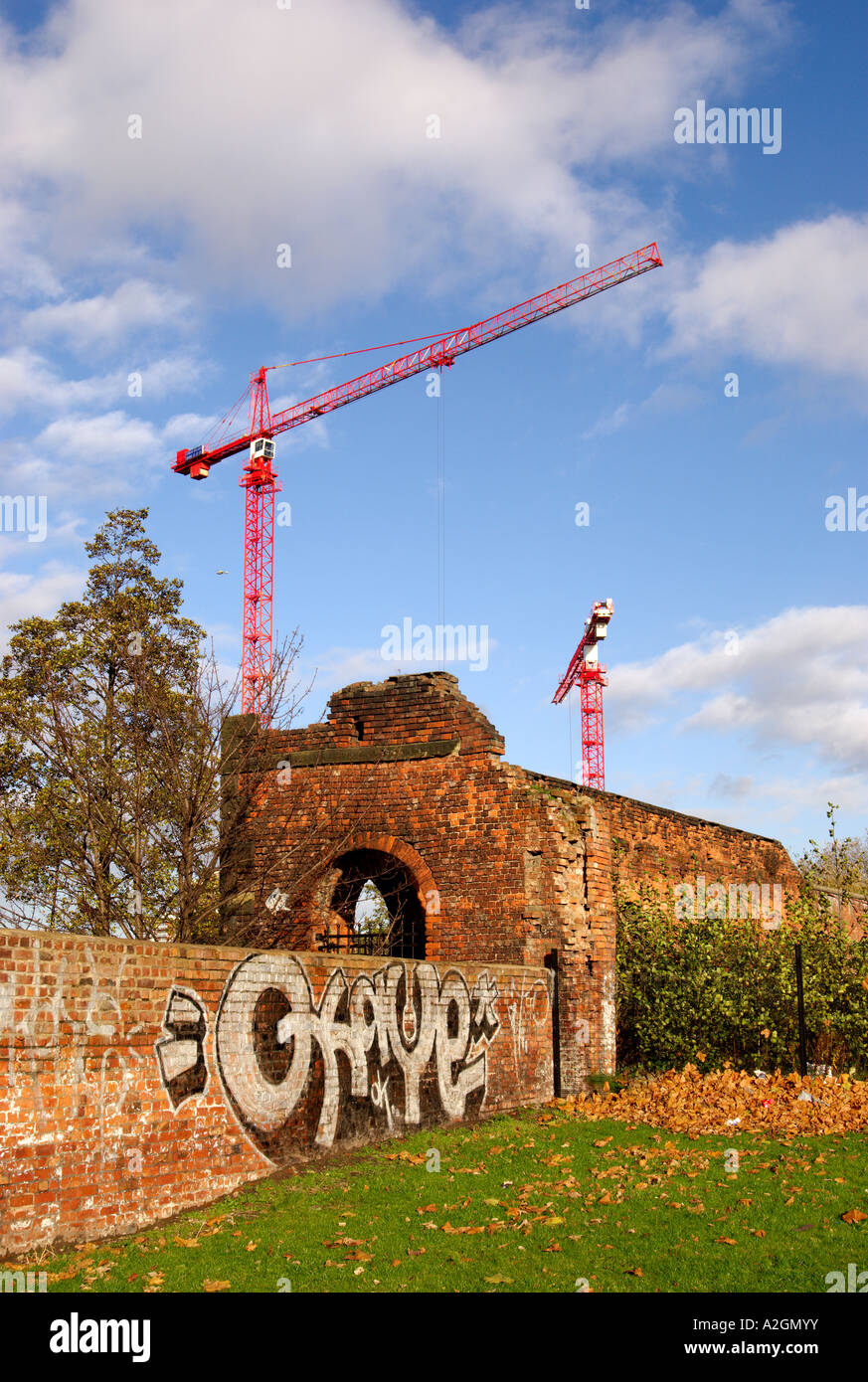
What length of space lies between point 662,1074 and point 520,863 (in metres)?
3.32

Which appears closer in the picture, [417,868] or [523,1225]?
[523,1225]

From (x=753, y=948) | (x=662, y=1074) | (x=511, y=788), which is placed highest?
(x=511, y=788)

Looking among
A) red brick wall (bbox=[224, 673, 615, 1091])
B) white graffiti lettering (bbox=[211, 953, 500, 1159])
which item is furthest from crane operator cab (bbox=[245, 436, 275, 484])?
white graffiti lettering (bbox=[211, 953, 500, 1159])

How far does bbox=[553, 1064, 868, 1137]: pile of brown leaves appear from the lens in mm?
11539

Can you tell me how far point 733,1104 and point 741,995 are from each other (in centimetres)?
244

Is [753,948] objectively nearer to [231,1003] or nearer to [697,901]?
[697,901]

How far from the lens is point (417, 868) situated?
15.0 meters

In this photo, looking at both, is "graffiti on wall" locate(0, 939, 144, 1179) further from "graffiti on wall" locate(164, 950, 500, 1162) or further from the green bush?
the green bush

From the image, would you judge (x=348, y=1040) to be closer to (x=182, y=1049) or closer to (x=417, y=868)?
(x=182, y=1049)

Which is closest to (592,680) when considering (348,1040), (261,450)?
(261,450)

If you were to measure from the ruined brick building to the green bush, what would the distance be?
36.0 inches
